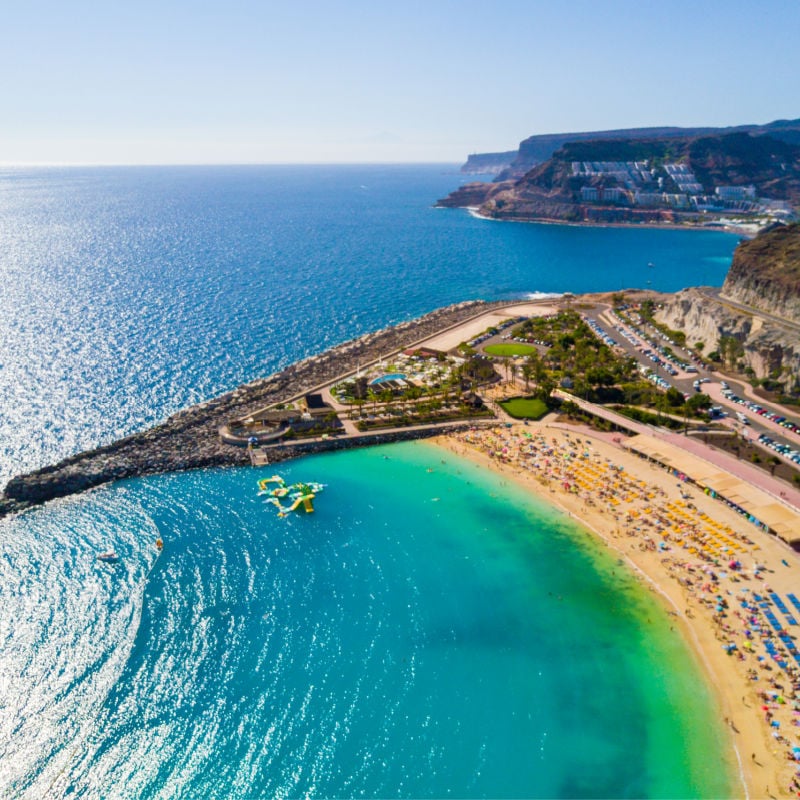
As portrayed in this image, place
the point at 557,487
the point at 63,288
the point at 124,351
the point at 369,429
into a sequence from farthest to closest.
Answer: the point at 63,288 → the point at 124,351 → the point at 369,429 → the point at 557,487

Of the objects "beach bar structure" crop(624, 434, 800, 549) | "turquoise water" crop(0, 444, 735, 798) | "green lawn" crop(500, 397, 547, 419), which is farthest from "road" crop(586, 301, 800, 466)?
"turquoise water" crop(0, 444, 735, 798)

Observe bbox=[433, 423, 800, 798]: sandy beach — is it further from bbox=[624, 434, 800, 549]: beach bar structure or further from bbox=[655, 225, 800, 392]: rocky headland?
bbox=[655, 225, 800, 392]: rocky headland

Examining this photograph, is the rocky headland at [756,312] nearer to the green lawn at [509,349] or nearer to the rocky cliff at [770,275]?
the rocky cliff at [770,275]

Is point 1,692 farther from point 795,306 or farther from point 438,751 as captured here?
point 795,306

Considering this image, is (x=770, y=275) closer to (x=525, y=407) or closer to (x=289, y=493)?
(x=525, y=407)

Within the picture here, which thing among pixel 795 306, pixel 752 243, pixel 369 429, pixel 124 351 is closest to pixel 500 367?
pixel 369 429
